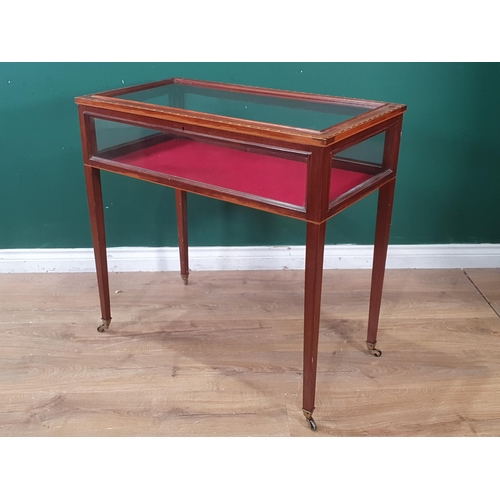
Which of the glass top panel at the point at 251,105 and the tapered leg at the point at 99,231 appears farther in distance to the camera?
the tapered leg at the point at 99,231

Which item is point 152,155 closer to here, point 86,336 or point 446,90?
point 86,336

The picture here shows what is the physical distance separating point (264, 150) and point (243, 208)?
992mm

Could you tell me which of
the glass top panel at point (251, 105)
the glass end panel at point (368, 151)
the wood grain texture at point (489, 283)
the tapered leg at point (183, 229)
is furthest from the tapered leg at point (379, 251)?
the tapered leg at point (183, 229)

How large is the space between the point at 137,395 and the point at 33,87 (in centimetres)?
126

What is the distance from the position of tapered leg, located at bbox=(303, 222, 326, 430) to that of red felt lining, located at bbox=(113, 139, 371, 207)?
0.09 m

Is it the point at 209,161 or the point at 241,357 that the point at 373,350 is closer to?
the point at 241,357

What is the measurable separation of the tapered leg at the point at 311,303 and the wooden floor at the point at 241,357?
4.1 inches

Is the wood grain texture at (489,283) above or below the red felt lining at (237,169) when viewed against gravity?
below

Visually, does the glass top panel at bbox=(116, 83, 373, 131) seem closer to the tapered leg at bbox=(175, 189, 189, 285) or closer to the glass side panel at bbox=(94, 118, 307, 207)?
the glass side panel at bbox=(94, 118, 307, 207)

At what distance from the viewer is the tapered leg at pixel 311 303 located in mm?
1542

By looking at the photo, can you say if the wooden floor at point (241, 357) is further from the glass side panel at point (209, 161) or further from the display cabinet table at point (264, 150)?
the glass side panel at point (209, 161)

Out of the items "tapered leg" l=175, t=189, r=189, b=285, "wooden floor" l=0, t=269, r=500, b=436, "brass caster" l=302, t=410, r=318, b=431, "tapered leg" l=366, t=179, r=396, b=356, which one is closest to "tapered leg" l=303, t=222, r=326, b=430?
"brass caster" l=302, t=410, r=318, b=431

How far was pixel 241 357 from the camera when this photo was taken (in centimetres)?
209

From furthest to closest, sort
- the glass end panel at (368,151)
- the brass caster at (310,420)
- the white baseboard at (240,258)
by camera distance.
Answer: the white baseboard at (240,258), the brass caster at (310,420), the glass end panel at (368,151)
